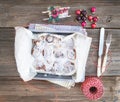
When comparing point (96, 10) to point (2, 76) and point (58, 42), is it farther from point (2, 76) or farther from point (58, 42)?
point (2, 76)

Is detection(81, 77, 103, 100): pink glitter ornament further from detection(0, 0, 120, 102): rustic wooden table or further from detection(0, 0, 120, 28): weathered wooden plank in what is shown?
detection(0, 0, 120, 28): weathered wooden plank

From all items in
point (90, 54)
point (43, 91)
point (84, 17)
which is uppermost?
point (84, 17)

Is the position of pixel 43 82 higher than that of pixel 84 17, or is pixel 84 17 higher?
pixel 84 17

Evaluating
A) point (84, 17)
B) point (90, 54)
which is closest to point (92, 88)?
point (90, 54)

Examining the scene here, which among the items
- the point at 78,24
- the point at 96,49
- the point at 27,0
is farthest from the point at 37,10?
the point at 96,49

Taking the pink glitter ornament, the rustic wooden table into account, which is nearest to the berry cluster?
the rustic wooden table

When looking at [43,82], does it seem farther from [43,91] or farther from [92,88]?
[92,88]

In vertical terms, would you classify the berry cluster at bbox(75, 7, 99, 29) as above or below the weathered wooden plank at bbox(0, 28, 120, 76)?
above
